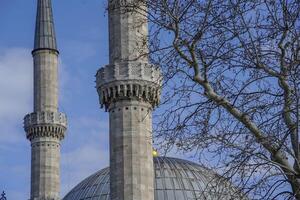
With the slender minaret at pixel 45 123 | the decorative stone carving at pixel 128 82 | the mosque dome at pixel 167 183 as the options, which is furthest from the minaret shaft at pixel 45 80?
the decorative stone carving at pixel 128 82

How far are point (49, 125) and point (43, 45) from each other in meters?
5.00

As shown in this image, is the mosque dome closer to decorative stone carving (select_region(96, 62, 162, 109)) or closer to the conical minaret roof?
the conical minaret roof

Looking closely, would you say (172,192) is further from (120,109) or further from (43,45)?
(120,109)

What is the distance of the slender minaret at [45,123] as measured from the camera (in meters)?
45.4

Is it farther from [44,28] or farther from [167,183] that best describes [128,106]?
[167,183]

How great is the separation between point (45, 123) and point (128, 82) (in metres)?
16.7

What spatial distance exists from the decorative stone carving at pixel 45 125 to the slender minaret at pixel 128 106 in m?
15.7

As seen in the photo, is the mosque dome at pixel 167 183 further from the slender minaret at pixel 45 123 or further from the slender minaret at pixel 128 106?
the slender minaret at pixel 128 106

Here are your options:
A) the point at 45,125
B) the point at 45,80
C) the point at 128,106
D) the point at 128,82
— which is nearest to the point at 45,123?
the point at 45,125

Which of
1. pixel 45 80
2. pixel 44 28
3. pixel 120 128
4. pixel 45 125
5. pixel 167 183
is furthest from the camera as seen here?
pixel 167 183

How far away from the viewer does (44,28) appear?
4962 cm

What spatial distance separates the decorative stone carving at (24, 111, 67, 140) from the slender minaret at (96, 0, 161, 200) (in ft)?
51.5

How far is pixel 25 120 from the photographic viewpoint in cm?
4706

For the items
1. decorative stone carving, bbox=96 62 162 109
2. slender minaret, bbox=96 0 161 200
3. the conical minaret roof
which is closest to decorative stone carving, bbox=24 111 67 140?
the conical minaret roof
